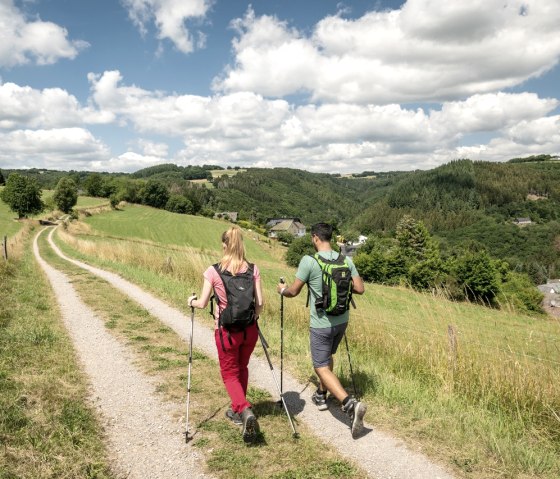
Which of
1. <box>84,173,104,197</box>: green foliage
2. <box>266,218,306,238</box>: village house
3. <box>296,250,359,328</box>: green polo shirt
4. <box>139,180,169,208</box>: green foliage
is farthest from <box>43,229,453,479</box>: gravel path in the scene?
<box>266,218,306,238</box>: village house

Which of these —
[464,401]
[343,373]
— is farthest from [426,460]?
[343,373]

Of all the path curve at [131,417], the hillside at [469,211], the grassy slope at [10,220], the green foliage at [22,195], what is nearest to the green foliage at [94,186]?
the hillside at [469,211]

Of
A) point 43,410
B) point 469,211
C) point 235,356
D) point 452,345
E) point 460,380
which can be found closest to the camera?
point 235,356

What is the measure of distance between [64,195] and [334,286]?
7607cm

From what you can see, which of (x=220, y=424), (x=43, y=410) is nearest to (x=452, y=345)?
(x=220, y=424)

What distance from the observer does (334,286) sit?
4.41 meters

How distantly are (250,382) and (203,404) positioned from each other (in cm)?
102

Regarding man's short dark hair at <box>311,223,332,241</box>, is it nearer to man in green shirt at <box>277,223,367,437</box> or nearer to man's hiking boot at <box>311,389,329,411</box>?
man in green shirt at <box>277,223,367,437</box>

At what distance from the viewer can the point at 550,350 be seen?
5824 mm

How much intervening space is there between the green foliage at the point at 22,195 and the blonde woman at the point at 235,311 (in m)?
66.8

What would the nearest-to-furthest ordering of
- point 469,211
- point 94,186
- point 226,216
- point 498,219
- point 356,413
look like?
point 356,413 < point 94,186 < point 226,216 < point 498,219 < point 469,211

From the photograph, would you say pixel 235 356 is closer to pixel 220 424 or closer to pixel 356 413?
pixel 220 424

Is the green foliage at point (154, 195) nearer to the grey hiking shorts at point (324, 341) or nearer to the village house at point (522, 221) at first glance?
the grey hiking shorts at point (324, 341)

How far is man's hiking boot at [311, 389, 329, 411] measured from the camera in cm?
501
